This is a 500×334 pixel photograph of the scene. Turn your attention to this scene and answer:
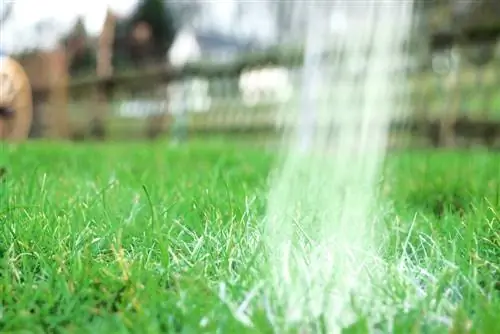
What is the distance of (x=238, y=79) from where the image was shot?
607 cm

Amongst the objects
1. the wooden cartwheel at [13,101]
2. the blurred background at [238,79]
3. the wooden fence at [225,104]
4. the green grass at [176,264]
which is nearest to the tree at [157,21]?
the blurred background at [238,79]

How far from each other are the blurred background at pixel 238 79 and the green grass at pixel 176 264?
2.34 m

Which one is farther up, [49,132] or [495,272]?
[495,272]

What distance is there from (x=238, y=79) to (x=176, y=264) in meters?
5.31

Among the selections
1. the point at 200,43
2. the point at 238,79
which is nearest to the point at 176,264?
the point at 238,79

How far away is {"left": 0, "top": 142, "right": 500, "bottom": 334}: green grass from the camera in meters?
0.67

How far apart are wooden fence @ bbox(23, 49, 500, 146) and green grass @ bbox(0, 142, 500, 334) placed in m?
3.24

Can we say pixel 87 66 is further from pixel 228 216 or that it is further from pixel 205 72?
pixel 228 216

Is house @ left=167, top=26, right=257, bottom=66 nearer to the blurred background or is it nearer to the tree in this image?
the tree

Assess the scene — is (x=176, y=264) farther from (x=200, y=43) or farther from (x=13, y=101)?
(x=200, y=43)

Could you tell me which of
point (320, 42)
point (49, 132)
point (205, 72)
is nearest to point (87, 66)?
point (49, 132)

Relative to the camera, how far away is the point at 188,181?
1.62 meters

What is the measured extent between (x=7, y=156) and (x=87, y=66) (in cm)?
883

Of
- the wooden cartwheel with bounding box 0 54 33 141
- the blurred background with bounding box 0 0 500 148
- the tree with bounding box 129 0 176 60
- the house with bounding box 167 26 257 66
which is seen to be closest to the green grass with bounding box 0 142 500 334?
the blurred background with bounding box 0 0 500 148
